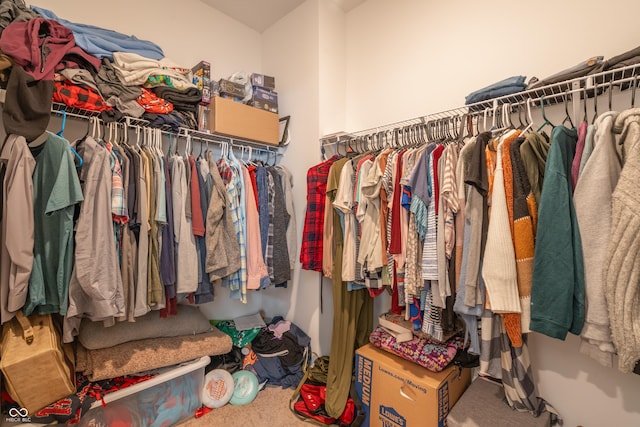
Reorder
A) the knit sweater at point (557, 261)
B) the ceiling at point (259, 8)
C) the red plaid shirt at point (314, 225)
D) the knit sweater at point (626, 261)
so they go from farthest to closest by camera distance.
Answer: the ceiling at point (259, 8), the red plaid shirt at point (314, 225), the knit sweater at point (557, 261), the knit sweater at point (626, 261)

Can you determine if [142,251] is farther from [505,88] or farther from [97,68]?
[505,88]

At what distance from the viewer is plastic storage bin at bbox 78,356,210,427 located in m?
1.48

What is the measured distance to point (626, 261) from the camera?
0.85 meters

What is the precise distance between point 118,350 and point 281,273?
1.01 m

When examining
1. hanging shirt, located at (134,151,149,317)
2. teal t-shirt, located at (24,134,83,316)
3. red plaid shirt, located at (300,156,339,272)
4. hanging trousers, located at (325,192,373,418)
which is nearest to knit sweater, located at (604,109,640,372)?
hanging trousers, located at (325,192,373,418)

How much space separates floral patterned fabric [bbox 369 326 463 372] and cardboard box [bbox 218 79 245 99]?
6.30 ft

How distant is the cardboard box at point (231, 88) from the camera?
6.64ft

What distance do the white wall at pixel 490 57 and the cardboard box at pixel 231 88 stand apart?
853mm

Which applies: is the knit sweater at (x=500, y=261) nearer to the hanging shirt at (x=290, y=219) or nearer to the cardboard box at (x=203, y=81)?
the hanging shirt at (x=290, y=219)

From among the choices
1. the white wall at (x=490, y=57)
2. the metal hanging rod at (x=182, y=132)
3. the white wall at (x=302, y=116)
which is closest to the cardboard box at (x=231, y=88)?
the metal hanging rod at (x=182, y=132)

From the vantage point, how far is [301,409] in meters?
1.81

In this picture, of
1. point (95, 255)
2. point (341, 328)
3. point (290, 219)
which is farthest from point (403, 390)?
point (95, 255)

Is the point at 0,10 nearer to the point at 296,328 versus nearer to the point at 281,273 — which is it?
the point at 281,273

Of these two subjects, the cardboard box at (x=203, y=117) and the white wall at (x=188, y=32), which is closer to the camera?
the white wall at (x=188, y=32)
